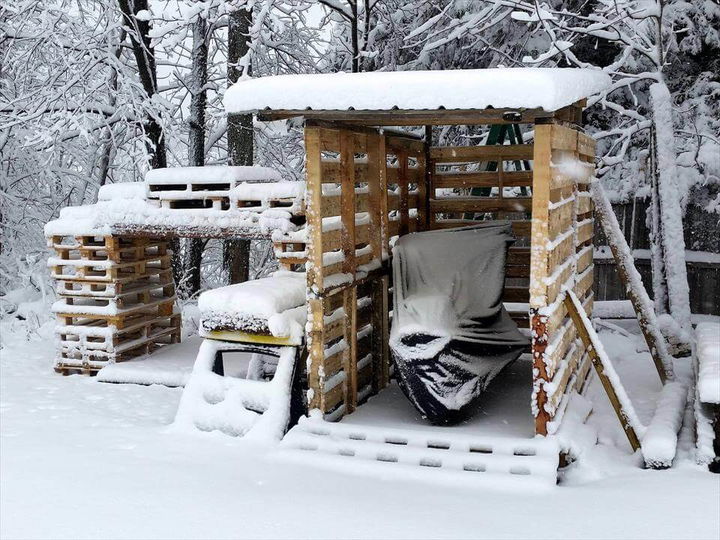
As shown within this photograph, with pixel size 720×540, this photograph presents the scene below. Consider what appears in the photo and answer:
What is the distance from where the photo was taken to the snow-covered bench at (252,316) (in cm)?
592

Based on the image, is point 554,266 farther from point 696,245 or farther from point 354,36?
point 354,36

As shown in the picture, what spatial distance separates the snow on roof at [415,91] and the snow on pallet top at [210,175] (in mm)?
1840

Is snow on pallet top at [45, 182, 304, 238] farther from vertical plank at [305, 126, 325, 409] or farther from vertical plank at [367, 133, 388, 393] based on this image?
vertical plank at [305, 126, 325, 409]

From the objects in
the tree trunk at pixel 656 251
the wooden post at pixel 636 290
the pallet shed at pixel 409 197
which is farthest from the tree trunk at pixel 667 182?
the wooden post at pixel 636 290

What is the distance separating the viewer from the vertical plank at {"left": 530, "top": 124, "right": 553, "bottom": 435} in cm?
536

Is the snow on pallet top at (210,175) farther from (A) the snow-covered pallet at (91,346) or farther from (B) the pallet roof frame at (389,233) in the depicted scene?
(A) the snow-covered pallet at (91,346)

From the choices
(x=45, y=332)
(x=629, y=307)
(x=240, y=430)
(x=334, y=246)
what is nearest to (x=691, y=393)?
(x=629, y=307)

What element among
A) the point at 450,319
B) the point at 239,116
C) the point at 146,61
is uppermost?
the point at 146,61

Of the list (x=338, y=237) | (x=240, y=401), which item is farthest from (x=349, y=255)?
(x=240, y=401)

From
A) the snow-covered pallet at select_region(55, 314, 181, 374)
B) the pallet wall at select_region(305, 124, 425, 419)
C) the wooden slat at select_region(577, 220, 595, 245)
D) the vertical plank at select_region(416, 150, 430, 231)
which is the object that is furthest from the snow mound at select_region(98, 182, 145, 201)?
the wooden slat at select_region(577, 220, 595, 245)

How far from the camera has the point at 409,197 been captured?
8172 millimetres

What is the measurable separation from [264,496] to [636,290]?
14.0 ft

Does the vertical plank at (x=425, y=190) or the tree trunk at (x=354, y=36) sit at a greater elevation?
the tree trunk at (x=354, y=36)

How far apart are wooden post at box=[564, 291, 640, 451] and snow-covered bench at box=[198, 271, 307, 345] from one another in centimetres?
204
